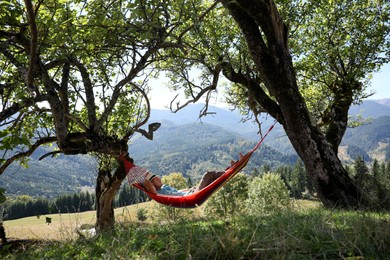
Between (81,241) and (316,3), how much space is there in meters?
9.35

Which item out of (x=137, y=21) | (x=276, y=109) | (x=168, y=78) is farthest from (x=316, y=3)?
(x=137, y=21)

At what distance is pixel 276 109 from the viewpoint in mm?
7090

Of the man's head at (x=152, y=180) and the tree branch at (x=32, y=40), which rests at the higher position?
the tree branch at (x=32, y=40)

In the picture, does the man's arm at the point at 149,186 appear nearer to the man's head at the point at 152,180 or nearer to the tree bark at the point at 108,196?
the man's head at the point at 152,180

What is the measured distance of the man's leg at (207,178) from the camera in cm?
739

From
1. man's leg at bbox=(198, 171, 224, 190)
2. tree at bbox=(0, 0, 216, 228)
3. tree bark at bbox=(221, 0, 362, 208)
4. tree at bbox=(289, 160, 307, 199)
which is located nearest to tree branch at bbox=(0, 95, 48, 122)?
tree at bbox=(0, 0, 216, 228)

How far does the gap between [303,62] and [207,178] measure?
19.1 feet

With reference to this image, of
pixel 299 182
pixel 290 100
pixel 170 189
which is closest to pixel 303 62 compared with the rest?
pixel 290 100

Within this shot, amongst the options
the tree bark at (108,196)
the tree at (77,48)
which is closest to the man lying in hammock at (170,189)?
the tree at (77,48)

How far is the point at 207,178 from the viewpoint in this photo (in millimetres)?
7488

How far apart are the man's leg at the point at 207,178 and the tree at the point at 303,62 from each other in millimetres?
1782

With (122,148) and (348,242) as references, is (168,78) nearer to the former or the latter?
(122,148)

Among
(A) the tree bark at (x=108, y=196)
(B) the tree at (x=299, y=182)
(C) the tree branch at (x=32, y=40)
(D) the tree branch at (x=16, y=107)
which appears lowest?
(B) the tree at (x=299, y=182)

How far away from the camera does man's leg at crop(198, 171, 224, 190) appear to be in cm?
739
